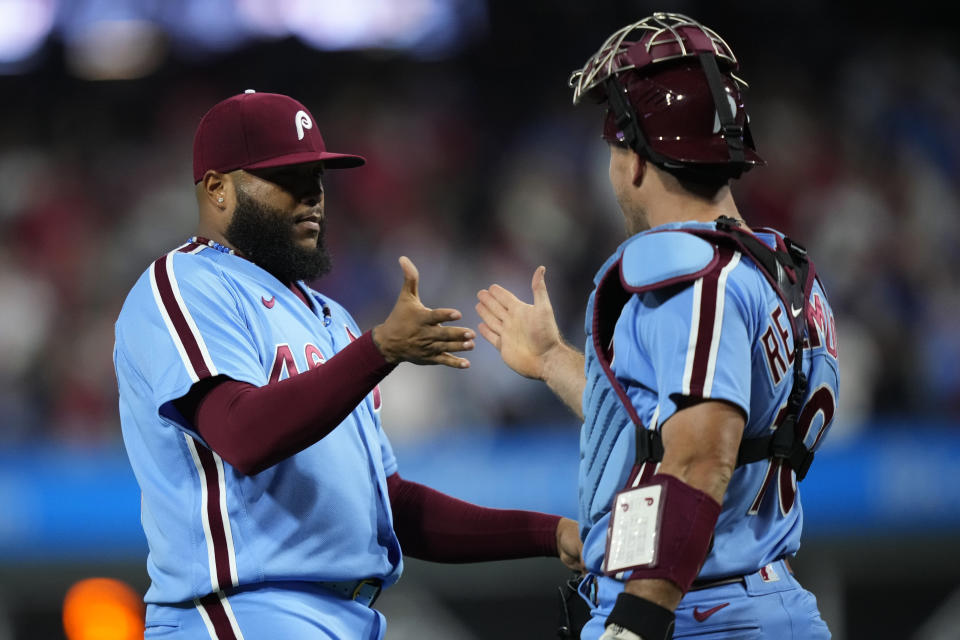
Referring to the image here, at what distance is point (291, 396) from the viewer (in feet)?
9.17

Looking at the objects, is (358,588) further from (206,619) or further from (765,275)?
(765,275)

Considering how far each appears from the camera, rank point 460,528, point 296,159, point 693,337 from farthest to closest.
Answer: point 460,528, point 296,159, point 693,337

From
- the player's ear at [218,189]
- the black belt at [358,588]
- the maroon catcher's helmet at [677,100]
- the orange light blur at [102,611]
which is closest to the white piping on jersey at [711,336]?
the maroon catcher's helmet at [677,100]

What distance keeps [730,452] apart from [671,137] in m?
0.77

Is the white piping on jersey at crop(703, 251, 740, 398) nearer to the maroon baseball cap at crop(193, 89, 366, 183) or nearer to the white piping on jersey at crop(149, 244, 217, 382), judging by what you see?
the white piping on jersey at crop(149, 244, 217, 382)

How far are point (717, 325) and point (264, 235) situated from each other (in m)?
1.48

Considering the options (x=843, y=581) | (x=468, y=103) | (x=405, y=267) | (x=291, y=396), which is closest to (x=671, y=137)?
(x=405, y=267)

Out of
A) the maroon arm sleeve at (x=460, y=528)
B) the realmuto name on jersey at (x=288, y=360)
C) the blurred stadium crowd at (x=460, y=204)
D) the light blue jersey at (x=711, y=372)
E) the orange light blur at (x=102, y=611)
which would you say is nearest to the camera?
the light blue jersey at (x=711, y=372)

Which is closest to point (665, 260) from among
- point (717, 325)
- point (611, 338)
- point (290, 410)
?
point (717, 325)

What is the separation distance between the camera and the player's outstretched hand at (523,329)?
3512 millimetres

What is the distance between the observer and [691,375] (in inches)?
95.0

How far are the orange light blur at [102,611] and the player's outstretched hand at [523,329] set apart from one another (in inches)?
90.0

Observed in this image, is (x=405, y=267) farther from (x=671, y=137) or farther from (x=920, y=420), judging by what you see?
(x=920, y=420)

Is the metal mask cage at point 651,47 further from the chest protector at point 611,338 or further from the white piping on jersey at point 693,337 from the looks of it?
the white piping on jersey at point 693,337
